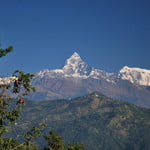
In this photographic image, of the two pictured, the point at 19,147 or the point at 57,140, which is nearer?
the point at 19,147

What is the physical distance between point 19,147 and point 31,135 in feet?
9.80

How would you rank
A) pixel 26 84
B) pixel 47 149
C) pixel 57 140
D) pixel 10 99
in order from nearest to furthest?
pixel 26 84 < pixel 10 99 < pixel 47 149 < pixel 57 140

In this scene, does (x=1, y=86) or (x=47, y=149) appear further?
(x=47, y=149)

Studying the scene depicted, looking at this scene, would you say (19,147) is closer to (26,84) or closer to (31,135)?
(31,135)

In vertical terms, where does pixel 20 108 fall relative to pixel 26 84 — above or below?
below

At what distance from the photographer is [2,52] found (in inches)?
1576

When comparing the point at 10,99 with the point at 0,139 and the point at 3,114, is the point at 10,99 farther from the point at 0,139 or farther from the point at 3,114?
the point at 0,139

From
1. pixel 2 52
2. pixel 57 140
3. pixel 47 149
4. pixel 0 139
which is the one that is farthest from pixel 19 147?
pixel 57 140

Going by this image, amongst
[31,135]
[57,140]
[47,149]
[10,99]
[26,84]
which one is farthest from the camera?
[57,140]

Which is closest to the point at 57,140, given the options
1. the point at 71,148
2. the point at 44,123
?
the point at 71,148

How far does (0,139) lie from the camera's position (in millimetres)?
38781

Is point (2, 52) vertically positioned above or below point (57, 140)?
above

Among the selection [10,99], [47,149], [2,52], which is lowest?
[47,149]

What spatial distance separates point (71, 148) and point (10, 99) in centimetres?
7231
